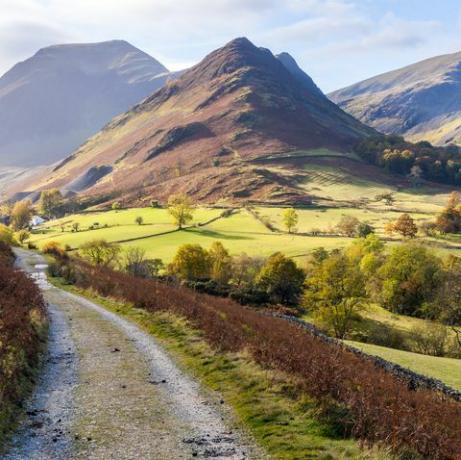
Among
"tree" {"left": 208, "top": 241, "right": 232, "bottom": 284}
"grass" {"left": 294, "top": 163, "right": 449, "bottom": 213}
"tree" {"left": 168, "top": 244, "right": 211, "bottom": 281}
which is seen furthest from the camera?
"grass" {"left": 294, "top": 163, "right": 449, "bottom": 213}

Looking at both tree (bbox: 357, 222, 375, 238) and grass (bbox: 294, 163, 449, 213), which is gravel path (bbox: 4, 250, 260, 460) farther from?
grass (bbox: 294, 163, 449, 213)

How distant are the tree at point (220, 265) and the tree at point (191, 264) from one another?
40.4 inches

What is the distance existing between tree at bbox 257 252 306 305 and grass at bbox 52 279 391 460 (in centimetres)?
5694

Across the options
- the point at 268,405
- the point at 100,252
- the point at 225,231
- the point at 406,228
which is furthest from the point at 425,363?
the point at 225,231

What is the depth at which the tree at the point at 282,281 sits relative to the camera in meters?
80.6

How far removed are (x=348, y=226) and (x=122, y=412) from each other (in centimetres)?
11339

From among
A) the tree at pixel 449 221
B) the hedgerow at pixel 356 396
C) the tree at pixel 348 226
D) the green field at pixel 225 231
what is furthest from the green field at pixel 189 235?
the hedgerow at pixel 356 396

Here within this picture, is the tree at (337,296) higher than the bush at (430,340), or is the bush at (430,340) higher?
the tree at (337,296)

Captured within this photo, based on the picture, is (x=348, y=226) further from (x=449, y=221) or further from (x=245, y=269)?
(x=245, y=269)

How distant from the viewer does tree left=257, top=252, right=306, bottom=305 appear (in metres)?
80.6

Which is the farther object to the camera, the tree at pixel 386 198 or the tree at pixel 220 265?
the tree at pixel 386 198

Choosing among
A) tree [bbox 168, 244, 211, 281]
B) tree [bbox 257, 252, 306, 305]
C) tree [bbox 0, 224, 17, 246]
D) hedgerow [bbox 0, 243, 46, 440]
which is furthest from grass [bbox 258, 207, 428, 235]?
hedgerow [bbox 0, 243, 46, 440]

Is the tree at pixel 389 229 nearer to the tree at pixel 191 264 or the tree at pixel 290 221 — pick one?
the tree at pixel 290 221

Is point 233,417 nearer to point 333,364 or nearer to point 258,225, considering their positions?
point 333,364
